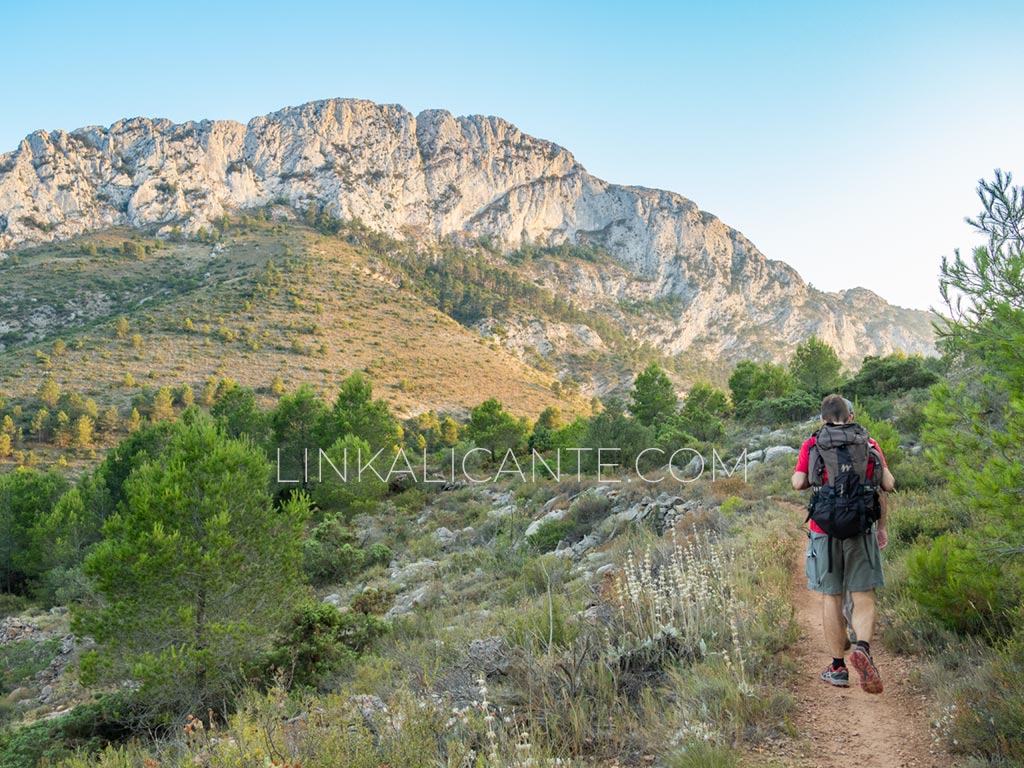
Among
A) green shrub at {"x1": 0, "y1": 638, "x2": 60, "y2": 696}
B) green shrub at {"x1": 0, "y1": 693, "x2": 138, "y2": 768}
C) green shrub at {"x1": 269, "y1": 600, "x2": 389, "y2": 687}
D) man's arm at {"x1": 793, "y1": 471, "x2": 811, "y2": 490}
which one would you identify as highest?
man's arm at {"x1": 793, "y1": 471, "x2": 811, "y2": 490}

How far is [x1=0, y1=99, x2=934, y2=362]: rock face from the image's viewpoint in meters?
101

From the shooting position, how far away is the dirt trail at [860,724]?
2689mm

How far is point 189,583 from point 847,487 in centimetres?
944

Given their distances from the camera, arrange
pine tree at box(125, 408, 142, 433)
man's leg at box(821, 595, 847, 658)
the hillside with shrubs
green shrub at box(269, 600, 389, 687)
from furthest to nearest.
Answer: pine tree at box(125, 408, 142, 433) → green shrub at box(269, 600, 389, 687) → man's leg at box(821, 595, 847, 658) → the hillside with shrubs

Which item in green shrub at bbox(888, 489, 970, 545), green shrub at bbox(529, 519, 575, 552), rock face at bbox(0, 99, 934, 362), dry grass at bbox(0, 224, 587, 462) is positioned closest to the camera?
green shrub at bbox(888, 489, 970, 545)

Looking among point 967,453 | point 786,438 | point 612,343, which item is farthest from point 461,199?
point 967,453

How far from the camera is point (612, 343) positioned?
107 meters

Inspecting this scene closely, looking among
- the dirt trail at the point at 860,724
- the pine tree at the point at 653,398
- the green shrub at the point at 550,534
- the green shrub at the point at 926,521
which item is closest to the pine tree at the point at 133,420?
the pine tree at the point at 653,398

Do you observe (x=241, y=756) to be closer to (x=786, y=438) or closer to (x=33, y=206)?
(x=786, y=438)

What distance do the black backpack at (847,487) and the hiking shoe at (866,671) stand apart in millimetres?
555

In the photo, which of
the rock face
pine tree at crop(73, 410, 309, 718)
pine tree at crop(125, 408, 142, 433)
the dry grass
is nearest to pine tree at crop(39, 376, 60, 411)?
the dry grass

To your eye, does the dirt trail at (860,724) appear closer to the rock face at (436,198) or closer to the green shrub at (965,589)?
the green shrub at (965,589)

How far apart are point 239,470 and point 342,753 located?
8418 millimetres

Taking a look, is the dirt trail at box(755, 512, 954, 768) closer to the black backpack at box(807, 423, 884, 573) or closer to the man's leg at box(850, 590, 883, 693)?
the man's leg at box(850, 590, 883, 693)
